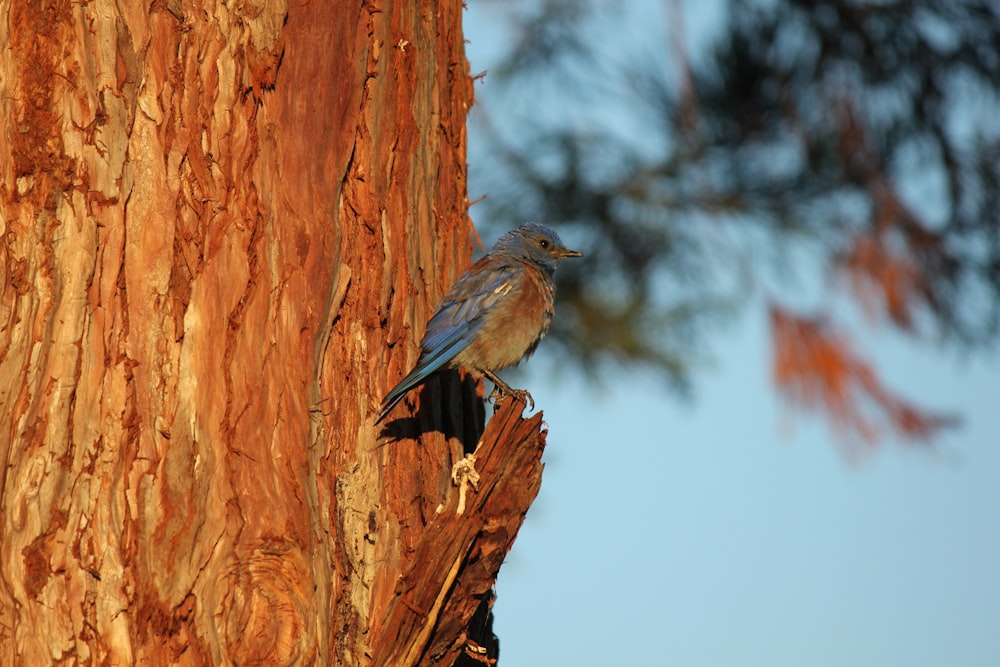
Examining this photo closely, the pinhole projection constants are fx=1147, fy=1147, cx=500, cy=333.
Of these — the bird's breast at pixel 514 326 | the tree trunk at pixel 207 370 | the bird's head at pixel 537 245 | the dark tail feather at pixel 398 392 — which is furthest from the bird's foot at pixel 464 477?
the bird's head at pixel 537 245

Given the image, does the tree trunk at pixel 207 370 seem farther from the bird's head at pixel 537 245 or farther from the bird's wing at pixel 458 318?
the bird's head at pixel 537 245

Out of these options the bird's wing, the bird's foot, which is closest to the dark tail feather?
the bird's wing

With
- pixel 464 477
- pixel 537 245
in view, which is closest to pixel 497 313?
pixel 537 245

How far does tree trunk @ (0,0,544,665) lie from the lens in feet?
9.41

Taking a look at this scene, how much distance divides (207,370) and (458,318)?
123 cm

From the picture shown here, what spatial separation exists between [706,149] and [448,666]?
4105 mm

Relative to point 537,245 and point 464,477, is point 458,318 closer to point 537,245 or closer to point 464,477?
point 464,477

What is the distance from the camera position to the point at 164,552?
288cm

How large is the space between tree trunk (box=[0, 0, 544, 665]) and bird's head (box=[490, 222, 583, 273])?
1.62m

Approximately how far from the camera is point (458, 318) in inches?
161

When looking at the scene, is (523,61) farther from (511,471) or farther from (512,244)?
(511,471)

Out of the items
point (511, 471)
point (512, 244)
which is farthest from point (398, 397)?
point (512, 244)

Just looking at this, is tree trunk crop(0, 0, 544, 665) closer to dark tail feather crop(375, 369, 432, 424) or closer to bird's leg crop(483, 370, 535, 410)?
dark tail feather crop(375, 369, 432, 424)

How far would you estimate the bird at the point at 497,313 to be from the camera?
3875 mm
